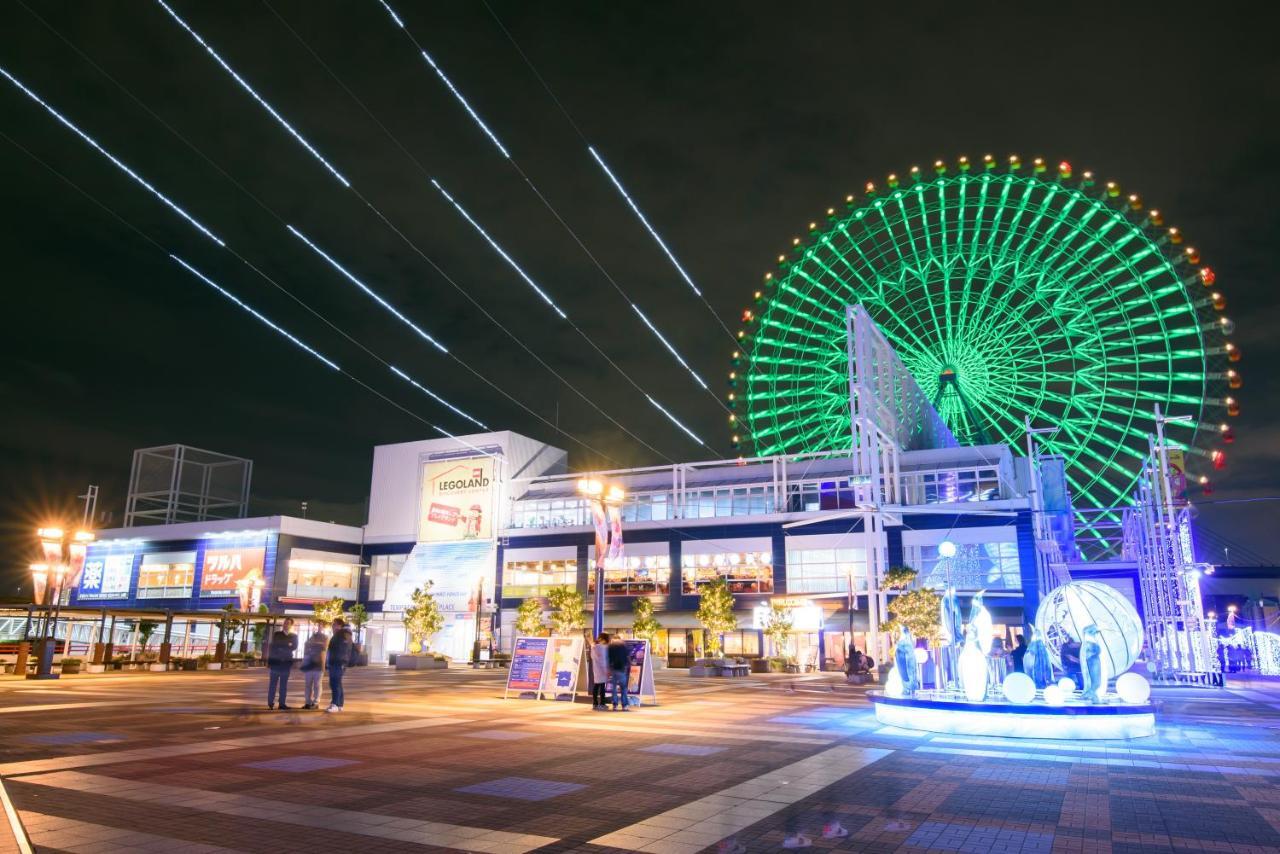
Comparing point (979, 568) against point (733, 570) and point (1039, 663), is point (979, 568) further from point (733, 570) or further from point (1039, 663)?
point (1039, 663)

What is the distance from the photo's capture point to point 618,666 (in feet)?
61.1

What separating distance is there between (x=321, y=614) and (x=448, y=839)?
4931 centimetres

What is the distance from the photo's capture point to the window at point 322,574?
218ft

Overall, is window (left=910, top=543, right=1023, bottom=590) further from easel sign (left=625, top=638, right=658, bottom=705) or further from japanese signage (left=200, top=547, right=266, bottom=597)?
japanese signage (left=200, top=547, right=266, bottom=597)

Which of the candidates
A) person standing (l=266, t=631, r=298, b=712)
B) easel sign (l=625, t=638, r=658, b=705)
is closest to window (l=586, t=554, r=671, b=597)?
easel sign (l=625, t=638, r=658, b=705)

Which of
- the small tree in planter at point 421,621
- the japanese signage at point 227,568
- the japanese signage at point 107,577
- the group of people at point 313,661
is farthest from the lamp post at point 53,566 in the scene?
the japanese signage at point 107,577

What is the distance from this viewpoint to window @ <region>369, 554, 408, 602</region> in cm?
7000

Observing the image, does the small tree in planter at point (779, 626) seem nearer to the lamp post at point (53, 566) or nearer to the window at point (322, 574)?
the lamp post at point (53, 566)

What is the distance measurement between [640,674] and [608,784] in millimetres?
10886

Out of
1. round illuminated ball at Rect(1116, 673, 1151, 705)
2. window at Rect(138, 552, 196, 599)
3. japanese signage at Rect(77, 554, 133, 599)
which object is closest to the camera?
round illuminated ball at Rect(1116, 673, 1151, 705)

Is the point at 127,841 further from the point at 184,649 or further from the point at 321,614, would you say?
the point at 321,614

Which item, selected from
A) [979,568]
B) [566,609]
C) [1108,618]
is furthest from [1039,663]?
[566,609]

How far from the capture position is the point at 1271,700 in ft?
78.3

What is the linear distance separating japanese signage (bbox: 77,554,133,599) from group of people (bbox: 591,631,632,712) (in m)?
69.4
